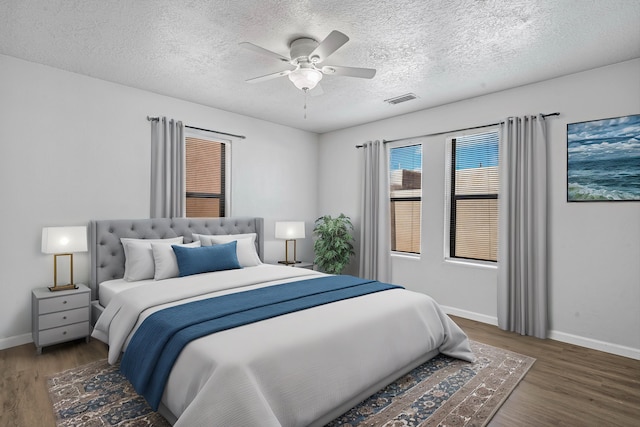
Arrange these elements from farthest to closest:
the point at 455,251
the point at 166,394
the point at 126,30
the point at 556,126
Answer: the point at 455,251 → the point at 556,126 → the point at 126,30 → the point at 166,394

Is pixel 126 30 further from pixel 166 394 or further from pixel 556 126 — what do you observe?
pixel 556 126

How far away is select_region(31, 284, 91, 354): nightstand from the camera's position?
3008 millimetres

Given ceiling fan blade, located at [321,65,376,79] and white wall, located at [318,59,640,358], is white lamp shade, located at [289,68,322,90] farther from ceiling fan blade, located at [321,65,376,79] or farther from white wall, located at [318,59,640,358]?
white wall, located at [318,59,640,358]

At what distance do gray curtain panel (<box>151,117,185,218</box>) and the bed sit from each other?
16.3 inches

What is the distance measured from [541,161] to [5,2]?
15.2 ft

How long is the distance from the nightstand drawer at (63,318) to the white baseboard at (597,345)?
4589mm

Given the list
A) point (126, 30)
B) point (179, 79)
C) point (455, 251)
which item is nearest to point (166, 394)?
point (126, 30)

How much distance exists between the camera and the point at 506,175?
3.77 m

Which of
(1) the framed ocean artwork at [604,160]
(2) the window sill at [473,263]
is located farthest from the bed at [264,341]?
(1) the framed ocean artwork at [604,160]

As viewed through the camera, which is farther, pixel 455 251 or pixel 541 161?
pixel 455 251

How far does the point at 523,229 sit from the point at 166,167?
405 cm

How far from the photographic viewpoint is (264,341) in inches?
75.8

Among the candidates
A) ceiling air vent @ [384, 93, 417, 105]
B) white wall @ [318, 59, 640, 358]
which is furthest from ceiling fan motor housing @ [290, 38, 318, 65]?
white wall @ [318, 59, 640, 358]

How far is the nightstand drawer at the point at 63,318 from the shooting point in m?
3.02
